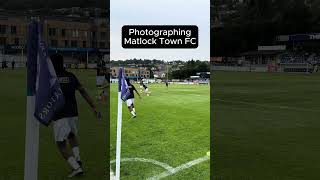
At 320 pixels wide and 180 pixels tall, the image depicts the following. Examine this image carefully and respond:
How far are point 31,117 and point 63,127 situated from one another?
1372mm

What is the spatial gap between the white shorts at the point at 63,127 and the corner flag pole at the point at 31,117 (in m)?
1.26

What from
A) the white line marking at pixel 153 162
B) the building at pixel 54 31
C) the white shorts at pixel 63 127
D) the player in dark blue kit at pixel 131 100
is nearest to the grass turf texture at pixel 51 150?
the white shorts at pixel 63 127

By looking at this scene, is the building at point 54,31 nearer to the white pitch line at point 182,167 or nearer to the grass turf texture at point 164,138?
the grass turf texture at point 164,138

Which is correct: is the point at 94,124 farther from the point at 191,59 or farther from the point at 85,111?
the point at 191,59

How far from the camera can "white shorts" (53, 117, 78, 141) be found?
4.55 metres

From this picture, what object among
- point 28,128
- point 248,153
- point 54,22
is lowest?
point 248,153

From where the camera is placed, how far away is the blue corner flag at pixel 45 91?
3.25 metres

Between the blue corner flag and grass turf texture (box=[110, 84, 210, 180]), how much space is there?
2.79 feet

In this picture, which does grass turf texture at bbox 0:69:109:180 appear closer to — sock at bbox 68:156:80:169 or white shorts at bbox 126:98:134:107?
sock at bbox 68:156:80:169

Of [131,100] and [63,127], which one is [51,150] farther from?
[131,100]

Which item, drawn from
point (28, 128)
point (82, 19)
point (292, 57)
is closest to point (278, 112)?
→ point (28, 128)

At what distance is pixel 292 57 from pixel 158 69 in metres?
56.6

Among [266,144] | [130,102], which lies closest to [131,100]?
[130,102]

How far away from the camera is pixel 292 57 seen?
2285 inches
